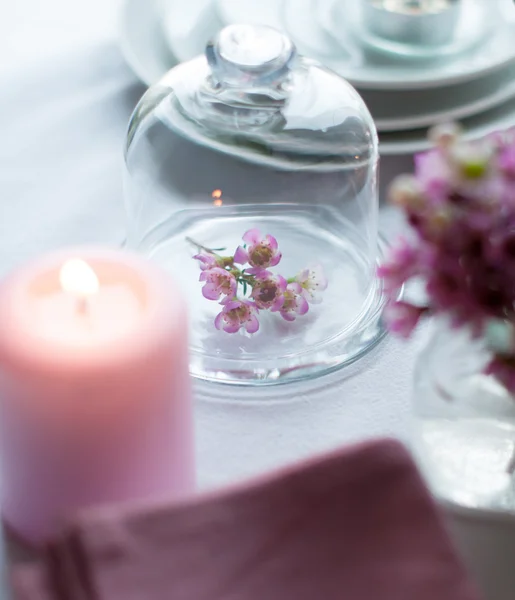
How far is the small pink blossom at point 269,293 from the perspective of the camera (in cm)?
64

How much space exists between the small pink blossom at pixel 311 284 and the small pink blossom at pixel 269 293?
0.02 m

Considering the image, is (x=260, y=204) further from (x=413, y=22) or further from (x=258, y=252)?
(x=413, y=22)

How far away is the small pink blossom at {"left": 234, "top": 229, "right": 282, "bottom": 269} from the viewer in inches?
25.8

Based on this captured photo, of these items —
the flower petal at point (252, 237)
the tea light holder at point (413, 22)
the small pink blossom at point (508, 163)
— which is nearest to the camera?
the small pink blossom at point (508, 163)

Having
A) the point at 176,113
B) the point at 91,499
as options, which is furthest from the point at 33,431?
the point at 176,113

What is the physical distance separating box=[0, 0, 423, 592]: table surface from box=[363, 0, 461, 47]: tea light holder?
113mm

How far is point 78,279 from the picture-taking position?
47 centimetres

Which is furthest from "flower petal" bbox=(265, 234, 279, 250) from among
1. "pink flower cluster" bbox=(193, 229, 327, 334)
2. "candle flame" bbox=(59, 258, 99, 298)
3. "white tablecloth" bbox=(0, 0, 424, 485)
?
"candle flame" bbox=(59, 258, 99, 298)

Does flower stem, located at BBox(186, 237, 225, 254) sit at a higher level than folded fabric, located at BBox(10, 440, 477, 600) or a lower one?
lower

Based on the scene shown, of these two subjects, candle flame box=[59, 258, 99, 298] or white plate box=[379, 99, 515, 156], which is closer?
candle flame box=[59, 258, 99, 298]

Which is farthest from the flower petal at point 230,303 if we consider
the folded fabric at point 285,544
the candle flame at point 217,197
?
the folded fabric at point 285,544

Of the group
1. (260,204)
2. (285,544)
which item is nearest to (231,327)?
(260,204)

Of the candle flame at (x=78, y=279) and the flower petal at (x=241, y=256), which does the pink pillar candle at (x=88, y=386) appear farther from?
the flower petal at (x=241, y=256)

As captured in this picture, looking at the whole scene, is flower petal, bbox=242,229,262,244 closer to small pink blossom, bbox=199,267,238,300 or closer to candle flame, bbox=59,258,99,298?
small pink blossom, bbox=199,267,238,300
